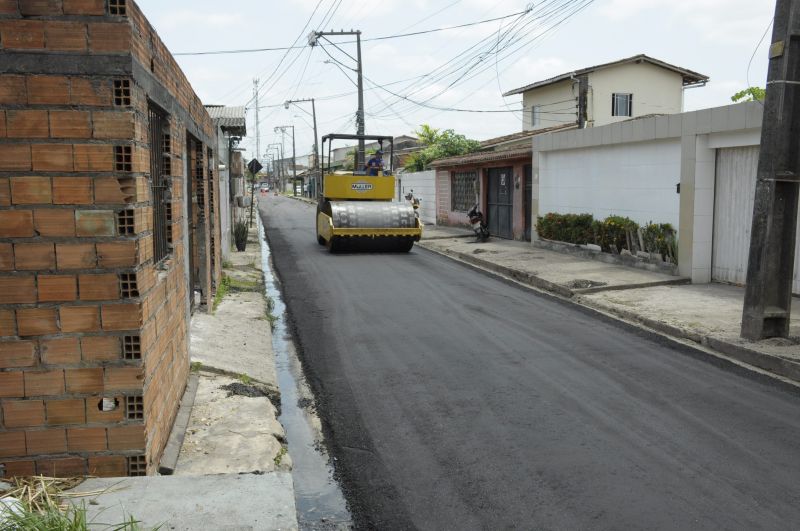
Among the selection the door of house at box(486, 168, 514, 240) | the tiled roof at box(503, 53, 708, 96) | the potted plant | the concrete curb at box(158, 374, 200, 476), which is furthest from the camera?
the tiled roof at box(503, 53, 708, 96)

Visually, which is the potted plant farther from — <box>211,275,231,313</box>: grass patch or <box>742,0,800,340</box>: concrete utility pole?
<box>742,0,800,340</box>: concrete utility pole

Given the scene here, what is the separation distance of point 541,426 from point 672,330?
176 inches

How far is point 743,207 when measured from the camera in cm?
1287

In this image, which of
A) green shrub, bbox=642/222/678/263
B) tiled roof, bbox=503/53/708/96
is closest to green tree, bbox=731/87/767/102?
tiled roof, bbox=503/53/708/96

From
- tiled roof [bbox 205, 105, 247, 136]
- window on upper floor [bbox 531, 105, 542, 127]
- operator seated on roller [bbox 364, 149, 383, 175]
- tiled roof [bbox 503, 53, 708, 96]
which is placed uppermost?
tiled roof [bbox 503, 53, 708, 96]

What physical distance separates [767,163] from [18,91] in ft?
26.6

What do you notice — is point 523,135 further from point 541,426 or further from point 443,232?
point 541,426

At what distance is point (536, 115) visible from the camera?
136 ft

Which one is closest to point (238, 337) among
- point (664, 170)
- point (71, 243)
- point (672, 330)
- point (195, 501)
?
point (71, 243)

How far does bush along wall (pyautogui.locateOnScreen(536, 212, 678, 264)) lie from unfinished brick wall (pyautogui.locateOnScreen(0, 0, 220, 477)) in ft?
39.4

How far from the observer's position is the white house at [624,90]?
37875mm

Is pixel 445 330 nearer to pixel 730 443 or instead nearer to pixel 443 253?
pixel 730 443

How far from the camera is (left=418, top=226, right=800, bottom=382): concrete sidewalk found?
8703 mm

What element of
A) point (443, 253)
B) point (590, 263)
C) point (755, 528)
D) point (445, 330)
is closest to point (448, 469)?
point (755, 528)
